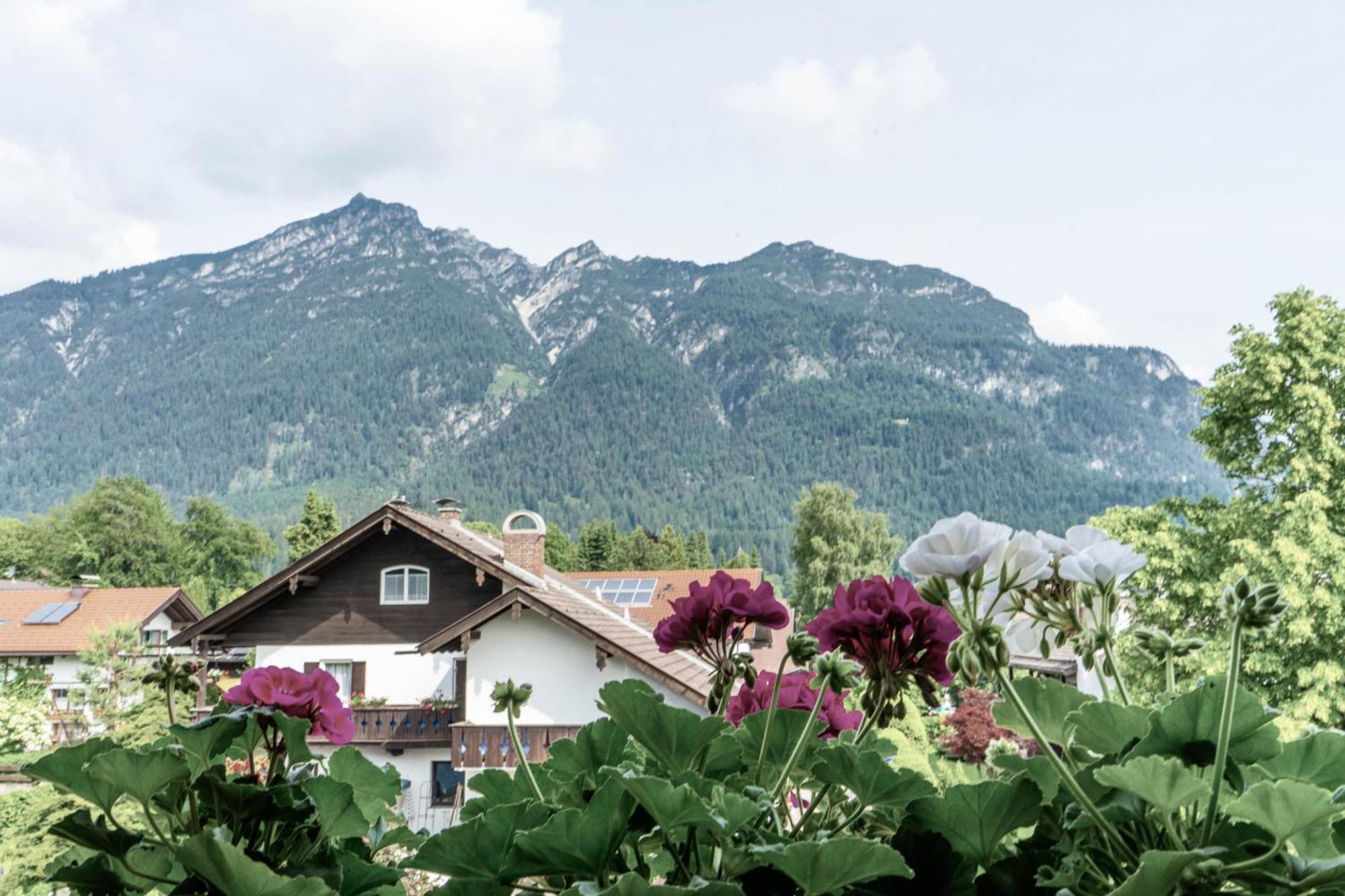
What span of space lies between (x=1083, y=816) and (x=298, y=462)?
17222cm

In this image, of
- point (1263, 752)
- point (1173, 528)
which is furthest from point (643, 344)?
point (1263, 752)

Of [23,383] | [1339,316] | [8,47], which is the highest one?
[8,47]

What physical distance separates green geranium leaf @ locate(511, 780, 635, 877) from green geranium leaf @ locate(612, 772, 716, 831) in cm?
2

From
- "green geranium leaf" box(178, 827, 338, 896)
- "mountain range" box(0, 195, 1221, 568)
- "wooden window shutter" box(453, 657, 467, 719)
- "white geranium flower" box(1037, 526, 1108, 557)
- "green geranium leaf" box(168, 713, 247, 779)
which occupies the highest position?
"mountain range" box(0, 195, 1221, 568)

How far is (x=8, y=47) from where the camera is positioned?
114 metres

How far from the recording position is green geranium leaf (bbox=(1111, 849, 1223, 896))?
491mm

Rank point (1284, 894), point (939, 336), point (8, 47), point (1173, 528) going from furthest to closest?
1. point (939, 336)
2. point (8, 47)
3. point (1173, 528)
4. point (1284, 894)

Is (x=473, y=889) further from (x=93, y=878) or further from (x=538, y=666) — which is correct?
(x=538, y=666)

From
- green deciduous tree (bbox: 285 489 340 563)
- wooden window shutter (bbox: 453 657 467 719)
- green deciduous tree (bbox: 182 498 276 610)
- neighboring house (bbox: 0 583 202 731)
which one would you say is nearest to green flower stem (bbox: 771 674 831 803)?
wooden window shutter (bbox: 453 657 467 719)

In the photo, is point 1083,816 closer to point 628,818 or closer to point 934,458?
point 628,818

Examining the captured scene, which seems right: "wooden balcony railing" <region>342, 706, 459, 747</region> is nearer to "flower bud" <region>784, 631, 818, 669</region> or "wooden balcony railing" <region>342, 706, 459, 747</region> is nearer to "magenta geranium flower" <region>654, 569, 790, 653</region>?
"magenta geranium flower" <region>654, 569, 790, 653</region>

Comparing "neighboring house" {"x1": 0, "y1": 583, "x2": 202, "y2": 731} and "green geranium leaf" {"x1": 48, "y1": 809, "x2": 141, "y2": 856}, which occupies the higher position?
"neighboring house" {"x1": 0, "y1": 583, "x2": 202, "y2": 731}

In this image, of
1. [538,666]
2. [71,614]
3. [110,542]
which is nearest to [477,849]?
[538,666]

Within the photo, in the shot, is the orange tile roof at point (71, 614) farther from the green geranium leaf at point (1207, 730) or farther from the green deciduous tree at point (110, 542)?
the green geranium leaf at point (1207, 730)
